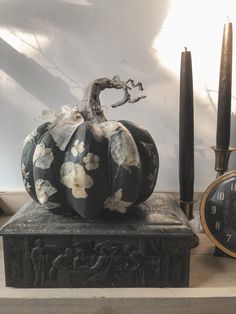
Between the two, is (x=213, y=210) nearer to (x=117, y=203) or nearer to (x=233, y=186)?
(x=233, y=186)

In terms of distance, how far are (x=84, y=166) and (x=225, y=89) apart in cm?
32

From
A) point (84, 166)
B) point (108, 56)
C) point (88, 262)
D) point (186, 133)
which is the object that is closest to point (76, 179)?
point (84, 166)

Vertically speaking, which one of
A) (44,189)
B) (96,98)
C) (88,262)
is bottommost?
(88,262)

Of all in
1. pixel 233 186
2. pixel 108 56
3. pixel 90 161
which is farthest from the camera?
pixel 108 56

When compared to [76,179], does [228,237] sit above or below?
below

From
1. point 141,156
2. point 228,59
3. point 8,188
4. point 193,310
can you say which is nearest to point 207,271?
point 193,310

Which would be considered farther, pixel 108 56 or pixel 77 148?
pixel 108 56

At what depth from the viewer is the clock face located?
0.61m

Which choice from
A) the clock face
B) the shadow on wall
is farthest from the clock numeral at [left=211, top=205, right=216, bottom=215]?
the shadow on wall

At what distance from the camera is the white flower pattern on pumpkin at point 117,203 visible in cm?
52

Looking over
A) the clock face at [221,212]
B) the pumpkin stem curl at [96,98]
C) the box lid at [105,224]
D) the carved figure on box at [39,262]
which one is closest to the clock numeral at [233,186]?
the clock face at [221,212]

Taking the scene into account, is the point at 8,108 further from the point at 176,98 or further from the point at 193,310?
the point at 193,310

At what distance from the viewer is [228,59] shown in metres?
0.64

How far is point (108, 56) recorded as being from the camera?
2.57 feet
